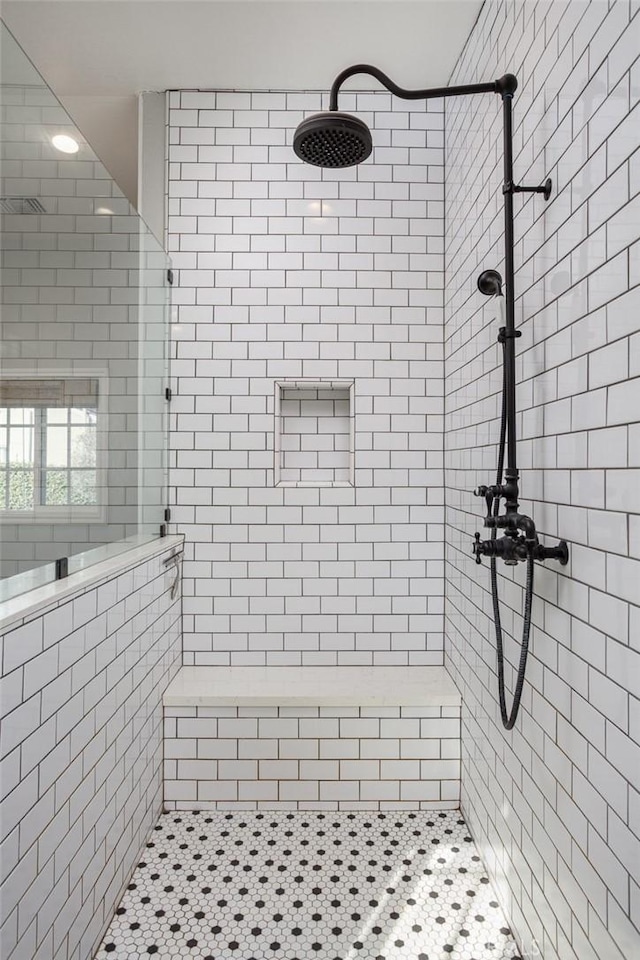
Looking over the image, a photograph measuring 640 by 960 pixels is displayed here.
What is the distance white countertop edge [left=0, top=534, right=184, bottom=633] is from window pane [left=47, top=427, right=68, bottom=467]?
11.7 inches

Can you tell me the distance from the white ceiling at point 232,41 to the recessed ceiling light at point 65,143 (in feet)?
2.94

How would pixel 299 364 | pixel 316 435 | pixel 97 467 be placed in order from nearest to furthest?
pixel 97 467 → pixel 299 364 → pixel 316 435

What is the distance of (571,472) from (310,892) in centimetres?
147

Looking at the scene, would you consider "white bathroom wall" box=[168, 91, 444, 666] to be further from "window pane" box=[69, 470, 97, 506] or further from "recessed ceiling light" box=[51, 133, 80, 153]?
"recessed ceiling light" box=[51, 133, 80, 153]

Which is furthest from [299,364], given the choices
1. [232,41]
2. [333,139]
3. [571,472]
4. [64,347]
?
[571,472]

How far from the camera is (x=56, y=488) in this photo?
1430 mm

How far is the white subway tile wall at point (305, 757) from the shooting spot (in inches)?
83.1

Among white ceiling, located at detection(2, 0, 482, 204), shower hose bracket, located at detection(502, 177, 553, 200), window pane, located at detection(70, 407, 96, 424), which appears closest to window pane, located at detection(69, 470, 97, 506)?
window pane, located at detection(70, 407, 96, 424)

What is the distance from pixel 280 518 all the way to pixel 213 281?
1079 mm

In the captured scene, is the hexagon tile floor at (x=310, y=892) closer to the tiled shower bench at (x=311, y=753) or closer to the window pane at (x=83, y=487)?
the tiled shower bench at (x=311, y=753)

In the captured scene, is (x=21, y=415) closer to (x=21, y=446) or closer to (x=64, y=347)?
(x=21, y=446)

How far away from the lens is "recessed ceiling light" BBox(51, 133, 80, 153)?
1.39m

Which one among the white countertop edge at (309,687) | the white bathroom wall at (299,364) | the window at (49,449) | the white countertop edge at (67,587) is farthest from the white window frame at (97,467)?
the white countertop edge at (309,687)

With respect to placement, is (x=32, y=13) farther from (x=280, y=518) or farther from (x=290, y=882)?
(x=290, y=882)
